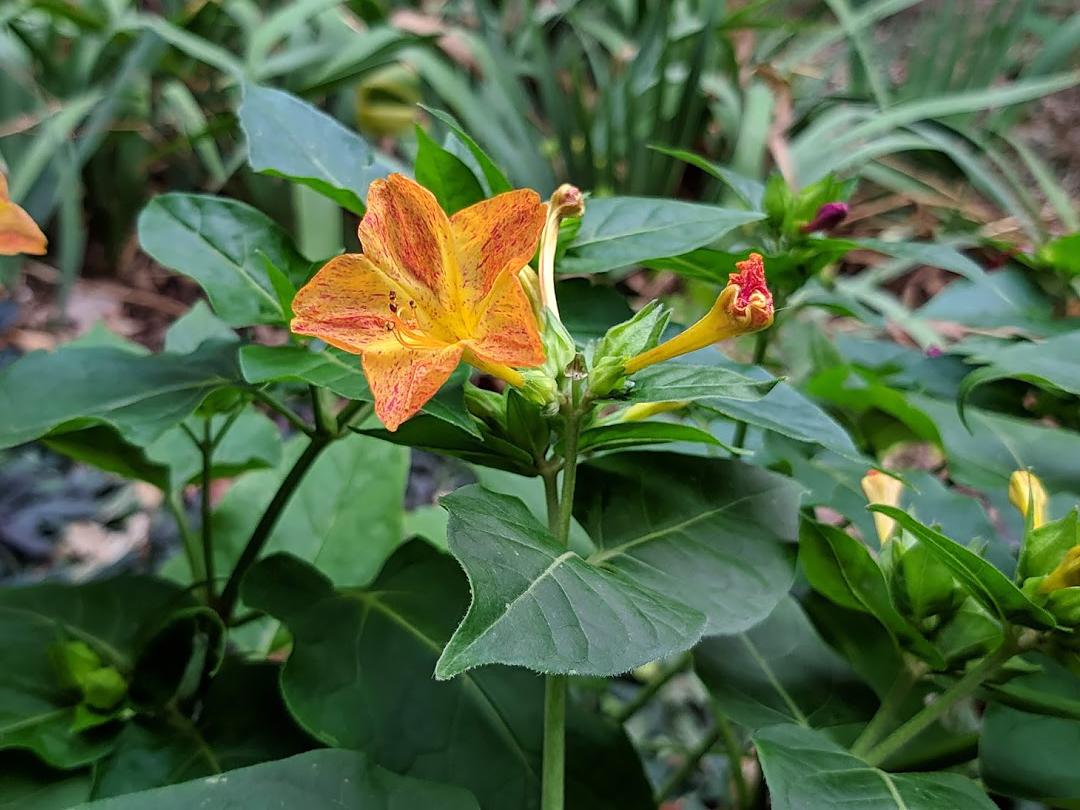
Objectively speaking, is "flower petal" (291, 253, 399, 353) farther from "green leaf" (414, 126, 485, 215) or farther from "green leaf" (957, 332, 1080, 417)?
"green leaf" (957, 332, 1080, 417)

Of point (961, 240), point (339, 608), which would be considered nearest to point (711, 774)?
point (339, 608)

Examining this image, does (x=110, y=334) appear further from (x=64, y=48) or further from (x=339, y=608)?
(x=64, y=48)

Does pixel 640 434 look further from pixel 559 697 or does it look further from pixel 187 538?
pixel 187 538

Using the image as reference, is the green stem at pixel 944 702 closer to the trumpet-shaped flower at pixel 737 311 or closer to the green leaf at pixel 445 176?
the trumpet-shaped flower at pixel 737 311

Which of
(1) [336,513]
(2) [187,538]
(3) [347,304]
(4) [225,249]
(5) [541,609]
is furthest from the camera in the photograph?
(1) [336,513]

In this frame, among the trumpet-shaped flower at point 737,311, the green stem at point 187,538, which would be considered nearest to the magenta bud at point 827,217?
the trumpet-shaped flower at point 737,311

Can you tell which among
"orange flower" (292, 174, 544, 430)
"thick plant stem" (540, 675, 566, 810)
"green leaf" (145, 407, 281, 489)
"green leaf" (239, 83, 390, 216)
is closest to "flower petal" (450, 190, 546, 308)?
"orange flower" (292, 174, 544, 430)

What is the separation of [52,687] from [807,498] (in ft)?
1.66

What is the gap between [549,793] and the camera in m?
0.37

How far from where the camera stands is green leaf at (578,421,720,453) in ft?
1.29

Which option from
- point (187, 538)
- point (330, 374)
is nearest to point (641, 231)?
point (330, 374)

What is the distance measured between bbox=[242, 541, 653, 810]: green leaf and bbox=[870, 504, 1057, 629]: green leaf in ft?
0.73

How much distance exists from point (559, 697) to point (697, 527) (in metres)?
0.12

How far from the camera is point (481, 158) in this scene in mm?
442
